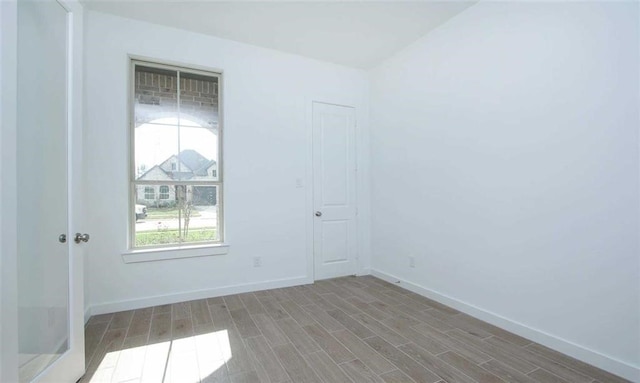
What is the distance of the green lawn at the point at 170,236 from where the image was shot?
125 inches

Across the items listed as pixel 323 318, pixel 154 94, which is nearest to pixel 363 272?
pixel 323 318

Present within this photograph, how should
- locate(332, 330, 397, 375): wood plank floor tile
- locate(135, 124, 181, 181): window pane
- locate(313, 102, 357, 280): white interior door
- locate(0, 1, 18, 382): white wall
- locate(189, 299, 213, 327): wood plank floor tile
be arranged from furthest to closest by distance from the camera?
locate(313, 102, 357, 280): white interior door
locate(135, 124, 181, 181): window pane
locate(189, 299, 213, 327): wood plank floor tile
locate(332, 330, 397, 375): wood plank floor tile
locate(0, 1, 18, 382): white wall

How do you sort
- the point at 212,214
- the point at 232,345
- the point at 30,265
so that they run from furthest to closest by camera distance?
the point at 212,214 → the point at 232,345 → the point at 30,265

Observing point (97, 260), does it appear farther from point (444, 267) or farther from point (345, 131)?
point (444, 267)

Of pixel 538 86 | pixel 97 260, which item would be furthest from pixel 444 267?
pixel 97 260

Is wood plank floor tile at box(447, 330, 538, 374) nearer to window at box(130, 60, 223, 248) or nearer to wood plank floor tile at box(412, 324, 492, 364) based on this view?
wood plank floor tile at box(412, 324, 492, 364)

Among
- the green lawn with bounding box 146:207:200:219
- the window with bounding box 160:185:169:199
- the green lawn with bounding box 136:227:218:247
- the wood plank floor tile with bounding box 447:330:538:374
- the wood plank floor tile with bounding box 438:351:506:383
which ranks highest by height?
the window with bounding box 160:185:169:199

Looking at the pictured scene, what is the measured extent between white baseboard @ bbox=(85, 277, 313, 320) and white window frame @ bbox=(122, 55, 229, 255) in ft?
1.37

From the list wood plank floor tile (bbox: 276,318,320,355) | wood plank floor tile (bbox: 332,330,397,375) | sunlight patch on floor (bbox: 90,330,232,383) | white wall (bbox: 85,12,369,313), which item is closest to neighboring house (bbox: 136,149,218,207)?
white wall (bbox: 85,12,369,313)

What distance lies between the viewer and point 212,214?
3.49m

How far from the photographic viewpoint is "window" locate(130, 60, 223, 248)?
125 inches

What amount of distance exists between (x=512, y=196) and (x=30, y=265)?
3463mm

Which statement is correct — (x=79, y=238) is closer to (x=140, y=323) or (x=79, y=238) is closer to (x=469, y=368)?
(x=140, y=323)

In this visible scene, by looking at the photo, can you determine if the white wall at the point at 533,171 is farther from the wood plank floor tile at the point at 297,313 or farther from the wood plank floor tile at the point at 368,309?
the wood plank floor tile at the point at 297,313
